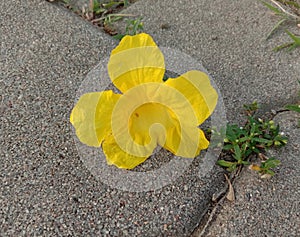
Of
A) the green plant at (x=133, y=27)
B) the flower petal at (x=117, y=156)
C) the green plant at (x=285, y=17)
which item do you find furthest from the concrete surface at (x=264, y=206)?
the green plant at (x=133, y=27)

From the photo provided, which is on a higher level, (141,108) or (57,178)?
(141,108)

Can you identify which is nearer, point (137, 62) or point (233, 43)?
point (137, 62)

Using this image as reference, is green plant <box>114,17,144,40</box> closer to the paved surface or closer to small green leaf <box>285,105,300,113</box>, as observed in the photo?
the paved surface

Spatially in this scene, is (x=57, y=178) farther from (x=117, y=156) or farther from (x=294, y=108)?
(x=294, y=108)

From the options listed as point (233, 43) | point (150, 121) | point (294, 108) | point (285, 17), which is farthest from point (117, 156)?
point (285, 17)

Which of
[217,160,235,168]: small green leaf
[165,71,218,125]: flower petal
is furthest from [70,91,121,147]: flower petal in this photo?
[217,160,235,168]: small green leaf

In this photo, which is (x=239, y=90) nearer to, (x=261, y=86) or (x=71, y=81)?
(x=261, y=86)

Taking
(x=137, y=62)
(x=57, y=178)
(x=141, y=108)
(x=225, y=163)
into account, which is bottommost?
(x=57, y=178)
